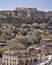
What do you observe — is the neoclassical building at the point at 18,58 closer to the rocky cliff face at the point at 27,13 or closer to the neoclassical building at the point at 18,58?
the neoclassical building at the point at 18,58

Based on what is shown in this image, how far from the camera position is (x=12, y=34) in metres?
50.3

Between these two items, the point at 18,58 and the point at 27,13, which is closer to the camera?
the point at 18,58

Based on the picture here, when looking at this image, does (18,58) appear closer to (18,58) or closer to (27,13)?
(18,58)

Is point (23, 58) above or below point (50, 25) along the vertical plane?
above

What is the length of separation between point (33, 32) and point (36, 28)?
20.6 feet

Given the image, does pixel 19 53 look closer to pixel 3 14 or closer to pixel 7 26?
pixel 7 26

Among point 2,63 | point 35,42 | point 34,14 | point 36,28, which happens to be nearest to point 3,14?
point 34,14

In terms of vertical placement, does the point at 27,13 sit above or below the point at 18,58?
below

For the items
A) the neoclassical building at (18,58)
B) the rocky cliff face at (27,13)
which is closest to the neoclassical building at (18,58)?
the neoclassical building at (18,58)

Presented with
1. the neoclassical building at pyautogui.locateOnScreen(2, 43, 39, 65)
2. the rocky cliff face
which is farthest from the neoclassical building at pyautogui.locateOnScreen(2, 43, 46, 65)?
the rocky cliff face

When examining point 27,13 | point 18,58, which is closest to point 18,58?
point 18,58

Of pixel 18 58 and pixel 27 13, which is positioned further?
pixel 27 13

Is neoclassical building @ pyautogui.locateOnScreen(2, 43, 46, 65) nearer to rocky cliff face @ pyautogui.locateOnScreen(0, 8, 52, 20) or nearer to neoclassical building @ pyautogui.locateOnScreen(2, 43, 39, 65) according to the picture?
neoclassical building @ pyautogui.locateOnScreen(2, 43, 39, 65)

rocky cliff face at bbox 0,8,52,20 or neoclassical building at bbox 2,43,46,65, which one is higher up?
neoclassical building at bbox 2,43,46,65
